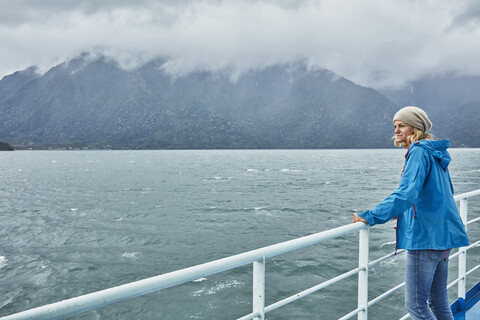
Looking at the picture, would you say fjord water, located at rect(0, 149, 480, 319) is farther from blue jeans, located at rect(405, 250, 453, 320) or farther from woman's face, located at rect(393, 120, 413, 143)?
woman's face, located at rect(393, 120, 413, 143)

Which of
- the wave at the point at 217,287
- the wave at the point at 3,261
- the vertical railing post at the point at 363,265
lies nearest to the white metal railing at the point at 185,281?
the vertical railing post at the point at 363,265

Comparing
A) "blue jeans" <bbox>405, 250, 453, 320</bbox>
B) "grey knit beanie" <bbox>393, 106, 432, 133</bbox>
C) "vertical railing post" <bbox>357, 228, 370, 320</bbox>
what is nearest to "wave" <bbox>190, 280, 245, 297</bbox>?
"vertical railing post" <bbox>357, 228, 370, 320</bbox>

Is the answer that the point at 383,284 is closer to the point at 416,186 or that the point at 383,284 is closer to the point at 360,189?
the point at 416,186

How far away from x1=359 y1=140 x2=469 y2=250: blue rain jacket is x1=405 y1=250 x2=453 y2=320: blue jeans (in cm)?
13

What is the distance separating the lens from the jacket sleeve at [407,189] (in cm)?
242

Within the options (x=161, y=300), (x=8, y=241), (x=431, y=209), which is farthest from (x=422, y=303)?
A: (x=8, y=241)

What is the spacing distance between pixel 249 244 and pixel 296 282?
578 centimetres

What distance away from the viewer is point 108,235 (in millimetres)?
22031

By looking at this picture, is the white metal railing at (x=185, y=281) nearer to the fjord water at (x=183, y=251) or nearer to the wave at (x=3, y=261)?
the fjord water at (x=183, y=251)

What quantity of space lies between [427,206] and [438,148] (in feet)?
1.50

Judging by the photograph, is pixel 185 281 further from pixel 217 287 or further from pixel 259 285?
pixel 217 287

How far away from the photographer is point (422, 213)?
8.61 ft

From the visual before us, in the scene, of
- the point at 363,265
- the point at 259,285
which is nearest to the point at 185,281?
the point at 259,285

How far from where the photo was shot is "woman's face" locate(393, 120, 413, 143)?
9.20 feet
